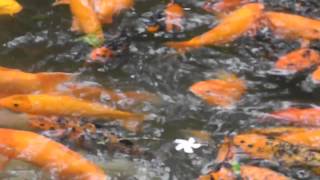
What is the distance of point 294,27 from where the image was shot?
171 inches

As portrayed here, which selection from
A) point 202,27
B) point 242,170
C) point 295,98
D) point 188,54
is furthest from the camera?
point 202,27

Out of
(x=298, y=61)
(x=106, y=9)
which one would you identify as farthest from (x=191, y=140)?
(x=106, y=9)

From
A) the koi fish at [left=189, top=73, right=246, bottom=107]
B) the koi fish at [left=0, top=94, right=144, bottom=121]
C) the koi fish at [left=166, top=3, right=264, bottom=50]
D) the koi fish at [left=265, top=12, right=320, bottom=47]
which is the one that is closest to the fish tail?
the koi fish at [left=166, top=3, right=264, bottom=50]

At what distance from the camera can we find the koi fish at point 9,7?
177 inches

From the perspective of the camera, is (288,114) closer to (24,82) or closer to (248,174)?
(248,174)

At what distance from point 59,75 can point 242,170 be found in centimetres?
134

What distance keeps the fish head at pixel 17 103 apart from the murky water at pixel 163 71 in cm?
9

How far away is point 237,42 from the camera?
169 inches

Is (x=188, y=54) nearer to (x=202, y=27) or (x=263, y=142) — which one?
(x=202, y=27)

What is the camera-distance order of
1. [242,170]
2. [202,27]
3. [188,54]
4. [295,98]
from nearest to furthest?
[242,170]
[295,98]
[188,54]
[202,27]

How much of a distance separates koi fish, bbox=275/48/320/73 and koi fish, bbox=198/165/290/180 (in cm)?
97

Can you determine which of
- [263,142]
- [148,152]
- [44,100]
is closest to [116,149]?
[148,152]

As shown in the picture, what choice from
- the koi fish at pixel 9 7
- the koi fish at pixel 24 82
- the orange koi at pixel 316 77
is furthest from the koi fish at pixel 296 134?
the koi fish at pixel 9 7

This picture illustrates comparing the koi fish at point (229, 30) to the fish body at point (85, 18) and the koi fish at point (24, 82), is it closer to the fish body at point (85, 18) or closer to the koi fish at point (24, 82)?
the fish body at point (85, 18)
